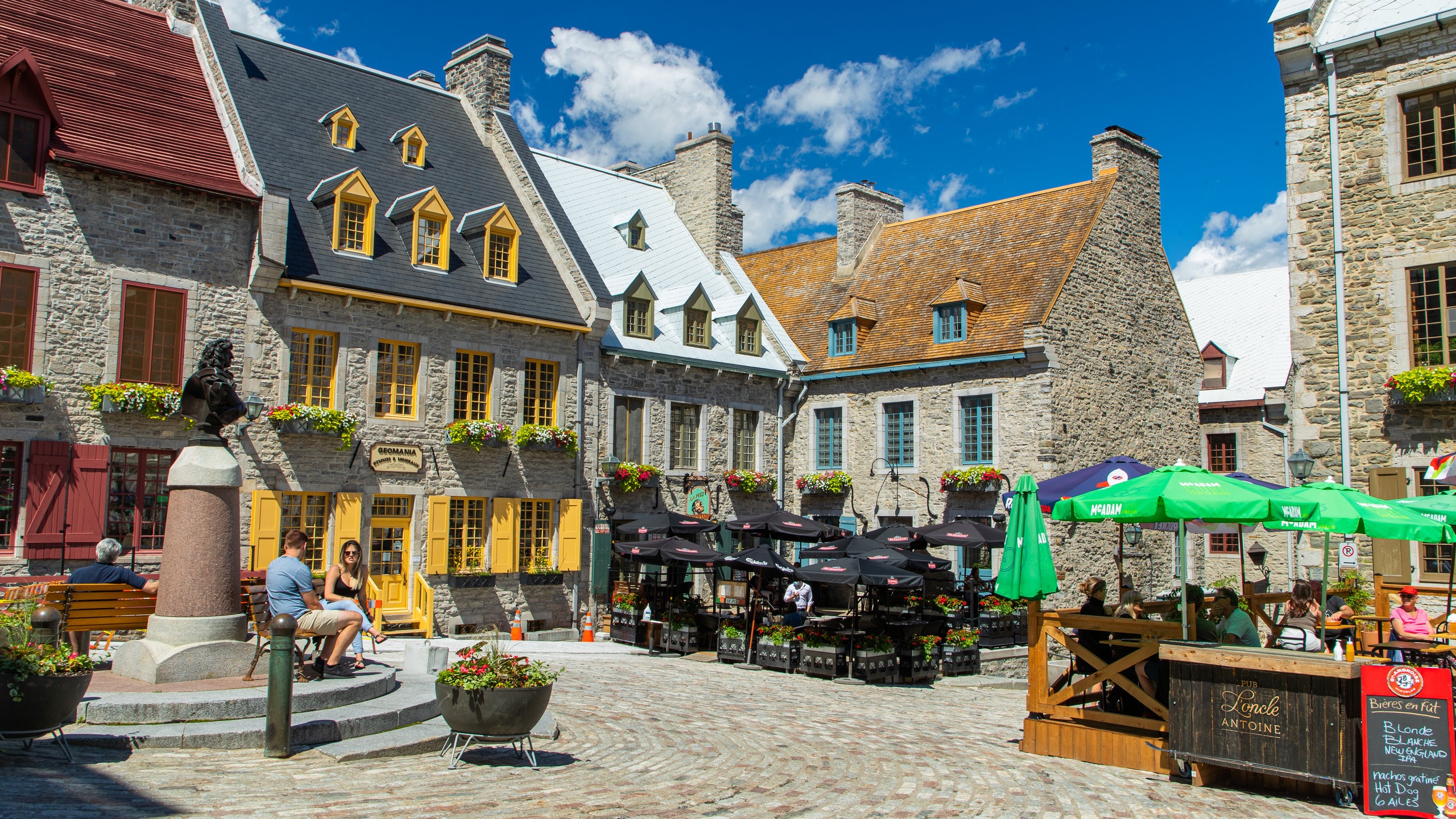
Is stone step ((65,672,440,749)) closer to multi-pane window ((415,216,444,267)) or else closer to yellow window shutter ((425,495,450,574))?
yellow window shutter ((425,495,450,574))

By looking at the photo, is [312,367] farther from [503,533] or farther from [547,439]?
[503,533]

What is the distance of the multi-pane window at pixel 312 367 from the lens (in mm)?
18250

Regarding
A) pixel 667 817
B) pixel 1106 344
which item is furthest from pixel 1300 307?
pixel 667 817

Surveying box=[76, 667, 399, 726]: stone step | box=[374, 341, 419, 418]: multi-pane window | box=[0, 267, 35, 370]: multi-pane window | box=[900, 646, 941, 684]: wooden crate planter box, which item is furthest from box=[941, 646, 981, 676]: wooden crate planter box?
box=[0, 267, 35, 370]: multi-pane window

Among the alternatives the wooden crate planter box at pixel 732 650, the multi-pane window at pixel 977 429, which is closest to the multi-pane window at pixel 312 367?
the wooden crate planter box at pixel 732 650

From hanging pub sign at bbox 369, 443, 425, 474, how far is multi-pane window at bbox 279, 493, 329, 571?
39.6 inches

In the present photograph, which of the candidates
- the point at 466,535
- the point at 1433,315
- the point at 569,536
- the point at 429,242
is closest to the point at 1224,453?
the point at 1433,315

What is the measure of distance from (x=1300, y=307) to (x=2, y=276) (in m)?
19.6

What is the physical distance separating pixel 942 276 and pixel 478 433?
12638 mm

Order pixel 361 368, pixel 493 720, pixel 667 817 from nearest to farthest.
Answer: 1. pixel 667 817
2. pixel 493 720
3. pixel 361 368

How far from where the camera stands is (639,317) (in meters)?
23.9

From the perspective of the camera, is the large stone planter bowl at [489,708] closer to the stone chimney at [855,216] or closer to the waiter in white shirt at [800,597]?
Result: the waiter in white shirt at [800,597]

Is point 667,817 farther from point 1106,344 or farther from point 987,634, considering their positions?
point 1106,344

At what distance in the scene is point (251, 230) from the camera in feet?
58.2
